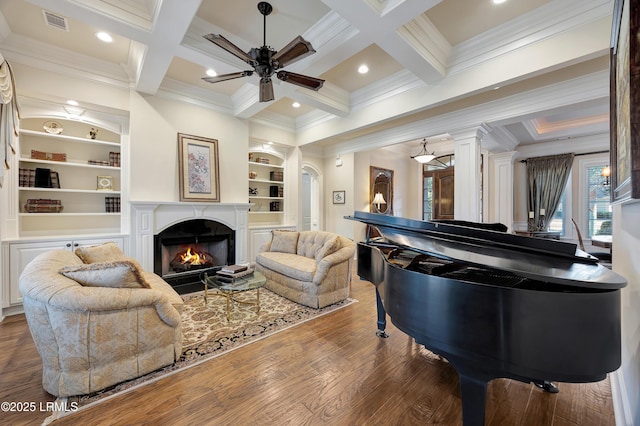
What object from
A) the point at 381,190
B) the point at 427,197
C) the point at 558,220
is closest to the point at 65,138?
the point at 381,190

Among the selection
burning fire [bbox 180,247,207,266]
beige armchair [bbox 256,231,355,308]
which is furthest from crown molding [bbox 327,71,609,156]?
burning fire [bbox 180,247,207,266]

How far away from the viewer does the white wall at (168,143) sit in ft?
13.6

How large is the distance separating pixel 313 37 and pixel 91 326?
3.39 metres

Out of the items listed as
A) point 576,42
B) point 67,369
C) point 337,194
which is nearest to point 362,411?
point 67,369

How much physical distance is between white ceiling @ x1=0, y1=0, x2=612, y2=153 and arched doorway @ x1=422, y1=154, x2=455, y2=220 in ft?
11.1

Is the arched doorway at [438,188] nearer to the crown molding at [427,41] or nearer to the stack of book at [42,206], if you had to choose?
the crown molding at [427,41]

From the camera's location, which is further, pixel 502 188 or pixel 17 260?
pixel 502 188

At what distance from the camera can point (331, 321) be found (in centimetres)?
304

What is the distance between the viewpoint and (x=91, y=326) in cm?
178

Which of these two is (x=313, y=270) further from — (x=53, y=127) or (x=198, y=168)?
(x=53, y=127)

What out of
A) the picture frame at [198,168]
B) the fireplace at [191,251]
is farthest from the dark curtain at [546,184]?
the picture frame at [198,168]

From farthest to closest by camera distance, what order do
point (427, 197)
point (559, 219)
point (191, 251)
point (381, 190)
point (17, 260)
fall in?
point (427, 197) < point (381, 190) < point (559, 219) < point (191, 251) < point (17, 260)

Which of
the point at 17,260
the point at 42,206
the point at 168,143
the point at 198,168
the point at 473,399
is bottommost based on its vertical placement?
the point at 473,399

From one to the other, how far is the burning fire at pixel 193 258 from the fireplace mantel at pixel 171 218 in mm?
593
